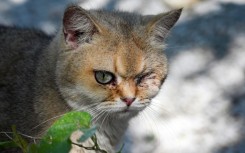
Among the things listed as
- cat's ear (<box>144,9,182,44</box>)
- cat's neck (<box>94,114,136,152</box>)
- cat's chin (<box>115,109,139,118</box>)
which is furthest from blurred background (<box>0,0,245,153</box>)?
cat's ear (<box>144,9,182,44</box>)

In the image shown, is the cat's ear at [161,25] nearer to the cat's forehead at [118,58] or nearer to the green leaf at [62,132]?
the cat's forehead at [118,58]

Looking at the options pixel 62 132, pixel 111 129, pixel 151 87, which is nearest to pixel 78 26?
pixel 151 87

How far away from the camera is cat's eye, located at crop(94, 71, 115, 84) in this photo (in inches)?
123

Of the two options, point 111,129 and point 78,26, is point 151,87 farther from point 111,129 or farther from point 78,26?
point 78,26

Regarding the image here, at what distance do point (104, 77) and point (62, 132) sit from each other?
1.30 meters

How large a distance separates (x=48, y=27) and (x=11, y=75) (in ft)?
5.72

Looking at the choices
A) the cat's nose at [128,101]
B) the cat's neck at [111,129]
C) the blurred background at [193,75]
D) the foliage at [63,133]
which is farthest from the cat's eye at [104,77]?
the foliage at [63,133]

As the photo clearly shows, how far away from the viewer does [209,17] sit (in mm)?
5535

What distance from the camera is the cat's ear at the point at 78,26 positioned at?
3059mm

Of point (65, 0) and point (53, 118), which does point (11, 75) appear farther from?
point (65, 0)

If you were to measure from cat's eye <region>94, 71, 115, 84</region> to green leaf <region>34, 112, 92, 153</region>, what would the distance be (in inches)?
47.9

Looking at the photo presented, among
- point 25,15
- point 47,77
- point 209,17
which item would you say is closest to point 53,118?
point 47,77

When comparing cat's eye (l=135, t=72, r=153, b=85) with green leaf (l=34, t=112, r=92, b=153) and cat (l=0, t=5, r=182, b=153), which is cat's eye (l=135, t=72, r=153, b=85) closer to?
cat (l=0, t=5, r=182, b=153)

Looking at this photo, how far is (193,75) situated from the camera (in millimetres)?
5129
